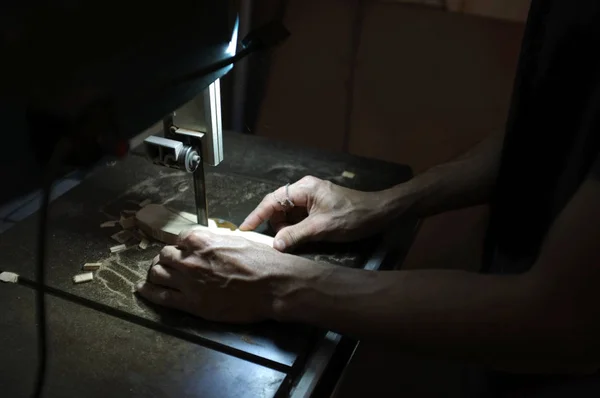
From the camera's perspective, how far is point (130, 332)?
2.83ft

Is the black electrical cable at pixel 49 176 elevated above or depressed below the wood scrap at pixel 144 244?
above

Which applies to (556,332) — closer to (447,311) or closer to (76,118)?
(447,311)

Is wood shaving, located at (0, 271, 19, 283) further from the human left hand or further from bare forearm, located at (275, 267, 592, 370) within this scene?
bare forearm, located at (275, 267, 592, 370)

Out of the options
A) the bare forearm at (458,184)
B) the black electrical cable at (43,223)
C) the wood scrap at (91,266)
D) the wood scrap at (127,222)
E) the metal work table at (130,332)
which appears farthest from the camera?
the bare forearm at (458,184)

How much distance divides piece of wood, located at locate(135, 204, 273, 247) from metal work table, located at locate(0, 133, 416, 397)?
0.11 feet

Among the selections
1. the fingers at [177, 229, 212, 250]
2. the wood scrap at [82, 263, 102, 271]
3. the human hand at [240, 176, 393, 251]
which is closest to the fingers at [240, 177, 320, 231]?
the human hand at [240, 176, 393, 251]

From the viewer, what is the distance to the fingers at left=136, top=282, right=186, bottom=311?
0.90 metres

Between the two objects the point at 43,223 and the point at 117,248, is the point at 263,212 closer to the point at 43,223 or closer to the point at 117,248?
the point at 117,248

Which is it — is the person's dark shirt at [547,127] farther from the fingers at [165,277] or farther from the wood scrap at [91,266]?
the wood scrap at [91,266]

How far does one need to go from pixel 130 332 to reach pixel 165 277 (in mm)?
100

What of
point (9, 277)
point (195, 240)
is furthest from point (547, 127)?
point (9, 277)

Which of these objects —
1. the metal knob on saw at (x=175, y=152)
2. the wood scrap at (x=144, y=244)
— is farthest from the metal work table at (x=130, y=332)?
the metal knob on saw at (x=175, y=152)

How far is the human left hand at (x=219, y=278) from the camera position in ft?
2.91

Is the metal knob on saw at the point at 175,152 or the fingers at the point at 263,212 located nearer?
the metal knob on saw at the point at 175,152
